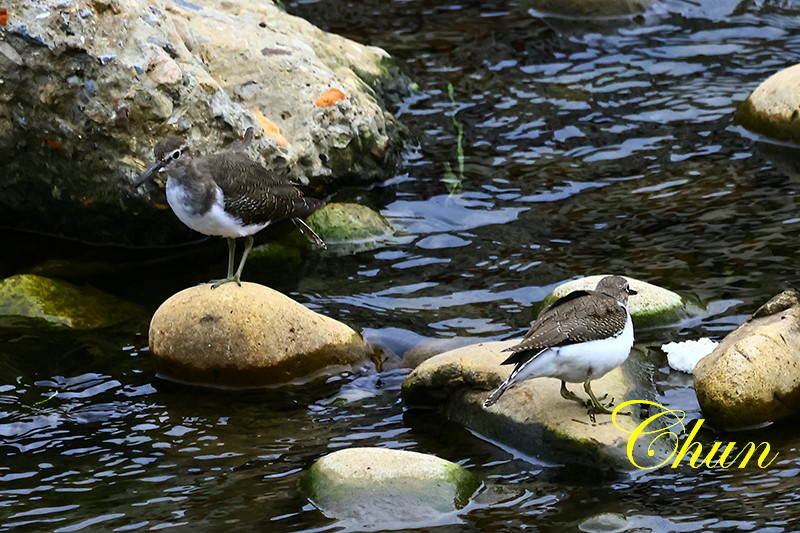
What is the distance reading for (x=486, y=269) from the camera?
9.76 meters

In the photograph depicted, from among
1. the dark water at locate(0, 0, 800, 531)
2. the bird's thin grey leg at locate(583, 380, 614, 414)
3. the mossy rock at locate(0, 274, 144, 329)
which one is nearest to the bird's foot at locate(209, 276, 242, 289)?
the dark water at locate(0, 0, 800, 531)

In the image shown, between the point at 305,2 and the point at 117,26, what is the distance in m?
6.86

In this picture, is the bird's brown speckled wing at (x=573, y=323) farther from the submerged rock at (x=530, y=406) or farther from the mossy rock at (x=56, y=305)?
the mossy rock at (x=56, y=305)

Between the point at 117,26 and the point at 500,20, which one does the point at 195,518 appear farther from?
the point at 500,20

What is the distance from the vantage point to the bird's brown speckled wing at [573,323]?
21.7 feet

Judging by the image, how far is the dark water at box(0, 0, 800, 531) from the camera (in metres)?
6.50

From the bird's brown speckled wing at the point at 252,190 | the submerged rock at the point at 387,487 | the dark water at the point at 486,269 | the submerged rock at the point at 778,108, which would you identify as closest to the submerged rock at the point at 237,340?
the dark water at the point at 486,269

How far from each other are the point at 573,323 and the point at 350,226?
4024 millimetres

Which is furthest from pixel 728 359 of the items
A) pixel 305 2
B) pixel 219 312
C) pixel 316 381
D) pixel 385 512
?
pixel 305 2

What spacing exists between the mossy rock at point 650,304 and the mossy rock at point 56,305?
3.46 metres

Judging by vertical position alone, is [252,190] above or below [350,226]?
above

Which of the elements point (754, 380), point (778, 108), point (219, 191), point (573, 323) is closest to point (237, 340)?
point (219, 191)
